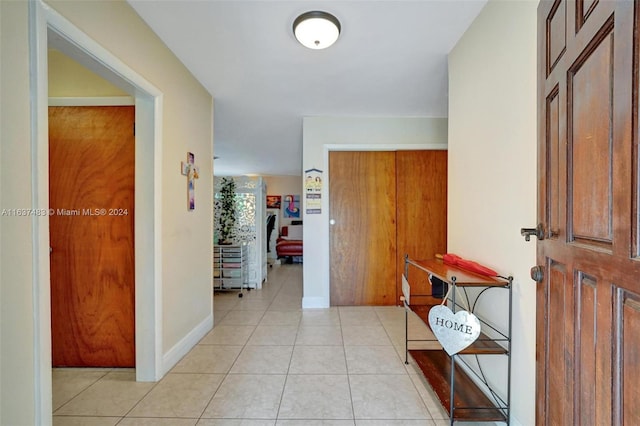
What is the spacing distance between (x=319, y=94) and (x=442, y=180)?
1912 millimetres

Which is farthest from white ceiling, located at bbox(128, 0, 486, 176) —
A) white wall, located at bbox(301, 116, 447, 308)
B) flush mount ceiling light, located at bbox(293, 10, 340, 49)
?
white wall, located at bbox(301, 116, 447, 308)

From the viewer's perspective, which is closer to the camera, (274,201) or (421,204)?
(421,204)

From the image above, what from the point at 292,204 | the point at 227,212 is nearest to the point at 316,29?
the point at 227,212

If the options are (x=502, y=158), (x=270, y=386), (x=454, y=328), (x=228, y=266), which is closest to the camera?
(x=454, y=328)

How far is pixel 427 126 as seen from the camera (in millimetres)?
3588

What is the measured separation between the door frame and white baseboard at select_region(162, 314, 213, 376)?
0.27 feet

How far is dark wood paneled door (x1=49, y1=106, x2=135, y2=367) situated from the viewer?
6.92 feet

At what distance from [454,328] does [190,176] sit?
2.24 meters

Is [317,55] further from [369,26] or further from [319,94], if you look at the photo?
[319,94]

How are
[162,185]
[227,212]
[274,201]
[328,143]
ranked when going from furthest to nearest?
1. [274,201]
2. [227,212]
3. [328,143]
4. [162,185]

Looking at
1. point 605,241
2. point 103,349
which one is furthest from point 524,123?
point 103,349

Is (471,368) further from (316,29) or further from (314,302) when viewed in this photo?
(316,29)

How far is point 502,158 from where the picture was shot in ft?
4.85

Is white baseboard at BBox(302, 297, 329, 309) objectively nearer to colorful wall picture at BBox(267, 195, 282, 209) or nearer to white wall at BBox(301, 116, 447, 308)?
white wall at BBox(301, 116, 447, 308)
